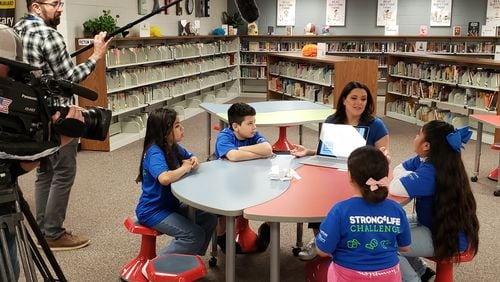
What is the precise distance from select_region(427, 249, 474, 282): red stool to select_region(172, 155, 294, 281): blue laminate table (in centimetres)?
84

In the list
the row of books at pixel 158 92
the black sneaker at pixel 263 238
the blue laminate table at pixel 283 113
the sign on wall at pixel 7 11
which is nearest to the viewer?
the black sneaker at pixel 263 238

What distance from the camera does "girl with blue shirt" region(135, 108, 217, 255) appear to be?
9.27 feet

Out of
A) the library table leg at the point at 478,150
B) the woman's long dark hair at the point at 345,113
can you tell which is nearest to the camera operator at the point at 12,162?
the woman's long dark hair at the point at 345,113

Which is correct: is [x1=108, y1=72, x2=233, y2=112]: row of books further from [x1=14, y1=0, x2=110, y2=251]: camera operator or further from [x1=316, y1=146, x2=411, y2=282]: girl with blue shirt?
[x1=316, y1=146, x2=411, y2=282]: girl with blue shirt

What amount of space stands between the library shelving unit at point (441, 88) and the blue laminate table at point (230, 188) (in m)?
4.95

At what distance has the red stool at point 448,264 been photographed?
2.50 metres

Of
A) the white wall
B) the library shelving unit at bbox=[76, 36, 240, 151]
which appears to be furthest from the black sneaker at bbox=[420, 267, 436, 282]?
the white wall

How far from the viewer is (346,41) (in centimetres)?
1199

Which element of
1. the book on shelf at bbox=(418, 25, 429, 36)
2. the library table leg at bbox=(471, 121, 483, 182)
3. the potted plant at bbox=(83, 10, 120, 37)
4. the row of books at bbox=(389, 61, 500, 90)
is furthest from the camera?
the book on shelf at bbox=(418, 25, 429, 36)

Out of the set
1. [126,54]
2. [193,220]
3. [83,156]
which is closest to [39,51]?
[193,220]

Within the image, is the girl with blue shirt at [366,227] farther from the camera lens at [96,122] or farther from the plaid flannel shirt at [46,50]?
the plaid flannel shirt at [46,50]

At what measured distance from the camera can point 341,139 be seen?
321cm

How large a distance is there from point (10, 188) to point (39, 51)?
1.75 m

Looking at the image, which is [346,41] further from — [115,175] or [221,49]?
[115,175]
